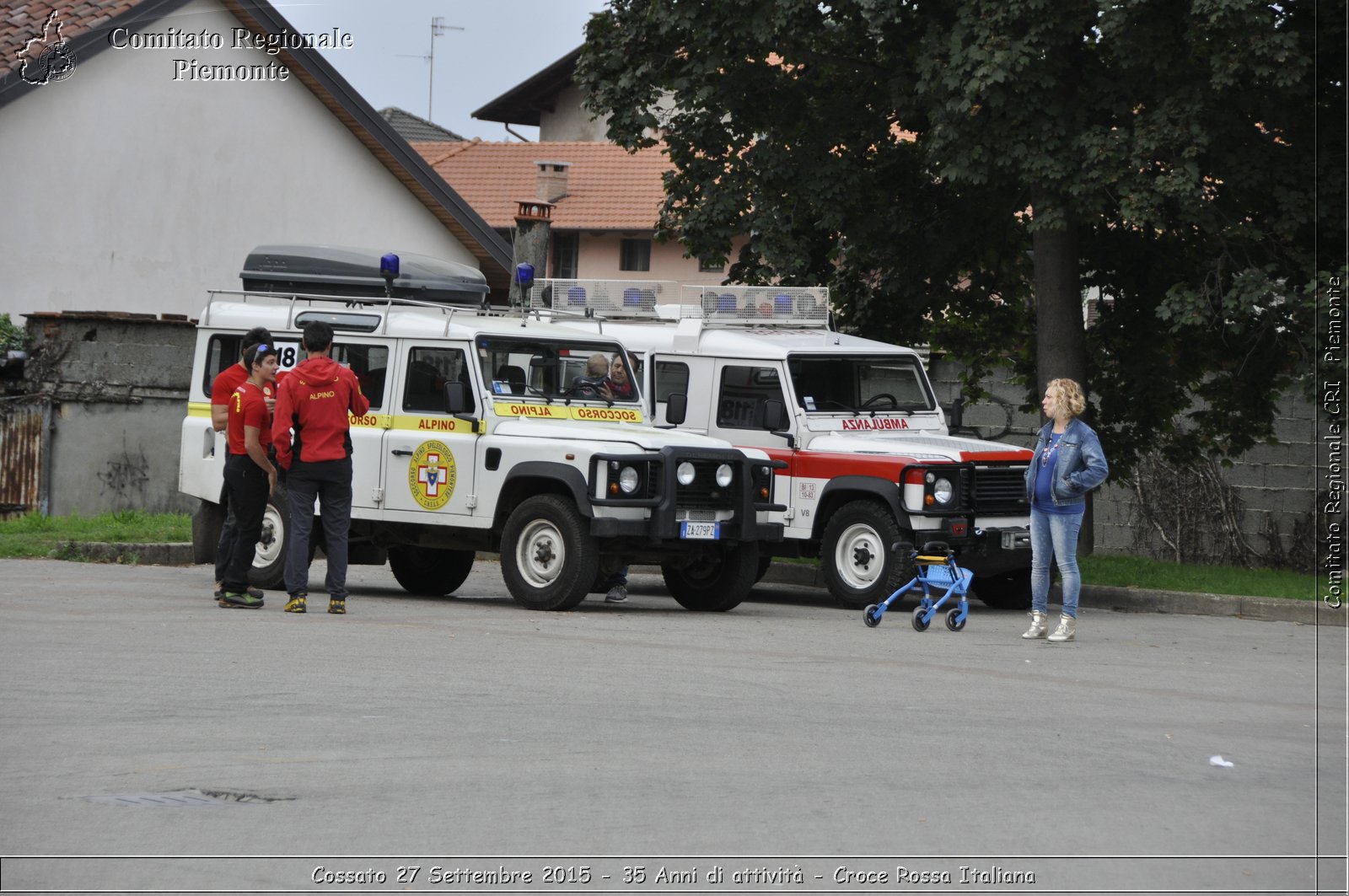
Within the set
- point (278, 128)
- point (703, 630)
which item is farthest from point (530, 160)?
point (703, 630)

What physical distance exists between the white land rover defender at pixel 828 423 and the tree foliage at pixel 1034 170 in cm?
227

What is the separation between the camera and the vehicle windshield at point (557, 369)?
48.8ft

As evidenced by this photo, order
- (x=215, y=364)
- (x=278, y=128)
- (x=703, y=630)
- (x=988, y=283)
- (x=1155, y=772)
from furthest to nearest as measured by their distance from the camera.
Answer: (x=278, y=128) < (x=988, y=283) < (x=215, y=364) < (x=703, y=630) < (x=1155, y=772)

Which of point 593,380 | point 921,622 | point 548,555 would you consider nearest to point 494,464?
point 548,555

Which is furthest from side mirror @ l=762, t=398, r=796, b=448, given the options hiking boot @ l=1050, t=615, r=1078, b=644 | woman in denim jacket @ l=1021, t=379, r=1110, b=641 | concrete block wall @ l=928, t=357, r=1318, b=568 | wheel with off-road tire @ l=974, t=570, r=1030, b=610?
concrete block wall @ l=928, t=357, r=1318, b=568

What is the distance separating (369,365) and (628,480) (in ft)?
9.36

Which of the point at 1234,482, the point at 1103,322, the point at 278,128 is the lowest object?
the point at 1234,482

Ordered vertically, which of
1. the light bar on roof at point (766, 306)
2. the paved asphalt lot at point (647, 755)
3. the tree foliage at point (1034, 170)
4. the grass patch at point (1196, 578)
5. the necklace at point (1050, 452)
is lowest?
the paved asphalt lot at point (647, 755)

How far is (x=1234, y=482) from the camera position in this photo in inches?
908

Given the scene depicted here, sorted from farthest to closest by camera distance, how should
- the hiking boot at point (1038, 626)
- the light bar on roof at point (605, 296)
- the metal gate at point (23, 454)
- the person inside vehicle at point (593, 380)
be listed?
1. the metal gate at point (23, 454)
2. the light bar on roof at point (605, 296)
3. the person inside vehicle at point (593, 380)
4. the hiking boot at point (1038, 626)

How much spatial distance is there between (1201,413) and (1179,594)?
213 inches

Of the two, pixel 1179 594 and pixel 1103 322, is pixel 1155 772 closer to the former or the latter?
pixel 1179 594

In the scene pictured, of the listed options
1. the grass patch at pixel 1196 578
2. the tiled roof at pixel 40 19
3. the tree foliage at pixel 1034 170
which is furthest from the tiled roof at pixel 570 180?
the grass patch at pixel 1196 578

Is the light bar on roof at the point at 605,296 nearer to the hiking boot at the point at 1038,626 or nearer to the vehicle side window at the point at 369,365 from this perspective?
the vehicle side window at the point at 369,365
